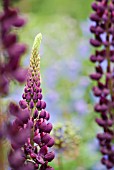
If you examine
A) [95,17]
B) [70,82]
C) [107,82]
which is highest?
[70,82]

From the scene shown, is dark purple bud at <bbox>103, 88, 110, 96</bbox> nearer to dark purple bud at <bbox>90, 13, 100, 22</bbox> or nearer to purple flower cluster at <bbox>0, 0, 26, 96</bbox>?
dark purple bud at <bbox>90, 13, 100, 22</bbox>

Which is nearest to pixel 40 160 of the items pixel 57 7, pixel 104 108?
pixel 104 108

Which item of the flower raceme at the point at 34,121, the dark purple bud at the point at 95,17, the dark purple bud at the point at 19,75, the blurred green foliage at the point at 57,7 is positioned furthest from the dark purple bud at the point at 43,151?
the blurred green foliage at the point at 57,7

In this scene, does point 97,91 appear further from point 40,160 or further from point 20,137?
point 20,137

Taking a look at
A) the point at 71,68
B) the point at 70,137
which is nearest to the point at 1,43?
the point at 70,137

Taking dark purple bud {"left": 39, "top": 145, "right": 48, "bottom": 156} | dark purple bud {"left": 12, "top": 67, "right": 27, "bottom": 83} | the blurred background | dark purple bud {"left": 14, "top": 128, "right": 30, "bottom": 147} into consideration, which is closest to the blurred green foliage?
the blurred background

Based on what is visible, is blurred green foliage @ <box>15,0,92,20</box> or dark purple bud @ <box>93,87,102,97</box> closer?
dark purple bud @ <box>93,87,102,97</box>
